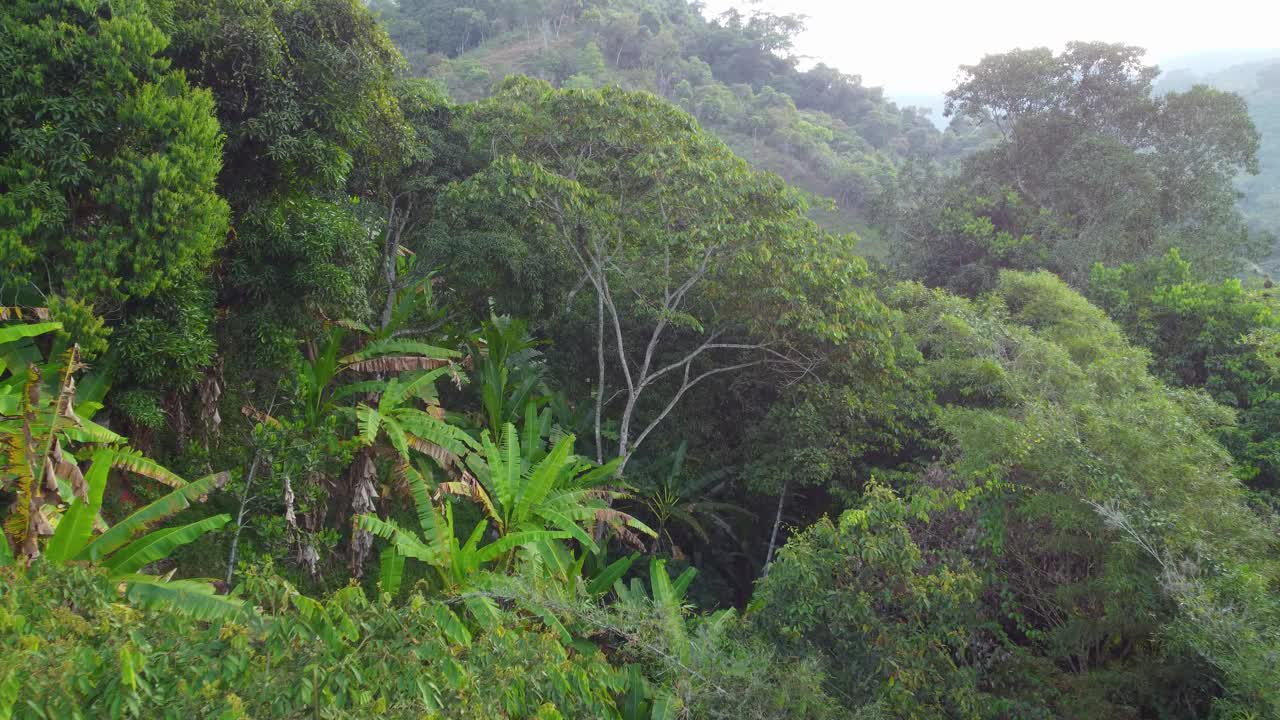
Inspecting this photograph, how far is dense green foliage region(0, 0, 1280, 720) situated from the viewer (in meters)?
4.70

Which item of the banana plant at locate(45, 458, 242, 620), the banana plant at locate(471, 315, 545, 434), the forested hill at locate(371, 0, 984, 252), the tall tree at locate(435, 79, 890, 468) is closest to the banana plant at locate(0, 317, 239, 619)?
the banana plant at locate(45, 458, 242, 620)

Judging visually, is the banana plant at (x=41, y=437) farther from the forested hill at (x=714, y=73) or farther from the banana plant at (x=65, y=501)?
the forested hill at (x=714, y=73)

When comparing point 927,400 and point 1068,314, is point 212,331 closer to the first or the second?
point 927,400

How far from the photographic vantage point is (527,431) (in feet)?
33.1

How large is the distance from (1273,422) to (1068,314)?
321 cm

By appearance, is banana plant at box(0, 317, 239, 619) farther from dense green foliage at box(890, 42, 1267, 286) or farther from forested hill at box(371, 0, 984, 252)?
forested hill at box(371, 0, 984, 252)

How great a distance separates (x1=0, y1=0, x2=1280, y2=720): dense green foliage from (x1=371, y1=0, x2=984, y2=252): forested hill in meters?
23.4

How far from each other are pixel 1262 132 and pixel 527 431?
208 ft

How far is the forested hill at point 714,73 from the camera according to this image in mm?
42688

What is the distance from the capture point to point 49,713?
8.05 feet

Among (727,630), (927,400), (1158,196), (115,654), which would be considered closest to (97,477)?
(115,654)

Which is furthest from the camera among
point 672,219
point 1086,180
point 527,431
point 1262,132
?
Answer: point 1262,132

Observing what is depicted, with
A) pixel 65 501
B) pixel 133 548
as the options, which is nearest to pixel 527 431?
pixel 133 548

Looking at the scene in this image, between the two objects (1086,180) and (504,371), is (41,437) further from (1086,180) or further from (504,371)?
(1086,180)
